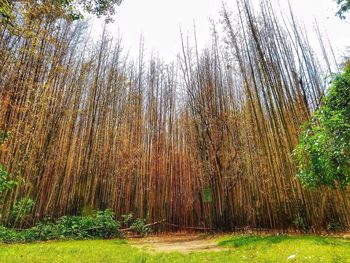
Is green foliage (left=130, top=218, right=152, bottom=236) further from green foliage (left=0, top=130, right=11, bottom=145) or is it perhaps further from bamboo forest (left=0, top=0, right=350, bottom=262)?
green foliage (left=0, top=130, right=11, bottom=145)

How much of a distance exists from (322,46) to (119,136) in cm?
613

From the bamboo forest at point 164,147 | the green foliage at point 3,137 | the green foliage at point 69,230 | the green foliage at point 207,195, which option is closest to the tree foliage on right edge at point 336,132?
the bamboo forest at point 164,147

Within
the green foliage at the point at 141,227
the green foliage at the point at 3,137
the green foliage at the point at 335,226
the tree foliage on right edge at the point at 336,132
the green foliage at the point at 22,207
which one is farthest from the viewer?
the green foliage at the point at 141,227

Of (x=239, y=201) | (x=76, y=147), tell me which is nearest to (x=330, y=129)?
(x=239, y=201)

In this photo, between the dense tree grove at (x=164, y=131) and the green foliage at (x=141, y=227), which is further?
the green foliage at (x=141, y=227)

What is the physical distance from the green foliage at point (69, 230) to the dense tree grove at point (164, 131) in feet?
2.42

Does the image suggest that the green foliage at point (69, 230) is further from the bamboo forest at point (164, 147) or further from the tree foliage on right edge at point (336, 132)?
the tree foliage on right edge at point (336, 132)

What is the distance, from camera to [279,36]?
5.18 meters

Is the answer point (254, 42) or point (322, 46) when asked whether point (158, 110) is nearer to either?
point (254, 42)

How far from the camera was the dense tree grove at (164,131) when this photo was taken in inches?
181

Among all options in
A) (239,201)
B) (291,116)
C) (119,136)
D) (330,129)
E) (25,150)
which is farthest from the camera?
(119,136)

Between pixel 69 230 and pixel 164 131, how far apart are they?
3.83 m

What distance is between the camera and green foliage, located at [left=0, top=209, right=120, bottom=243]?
4730 millimetres

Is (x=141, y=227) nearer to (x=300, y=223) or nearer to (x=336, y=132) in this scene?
(x=300, y=223)
